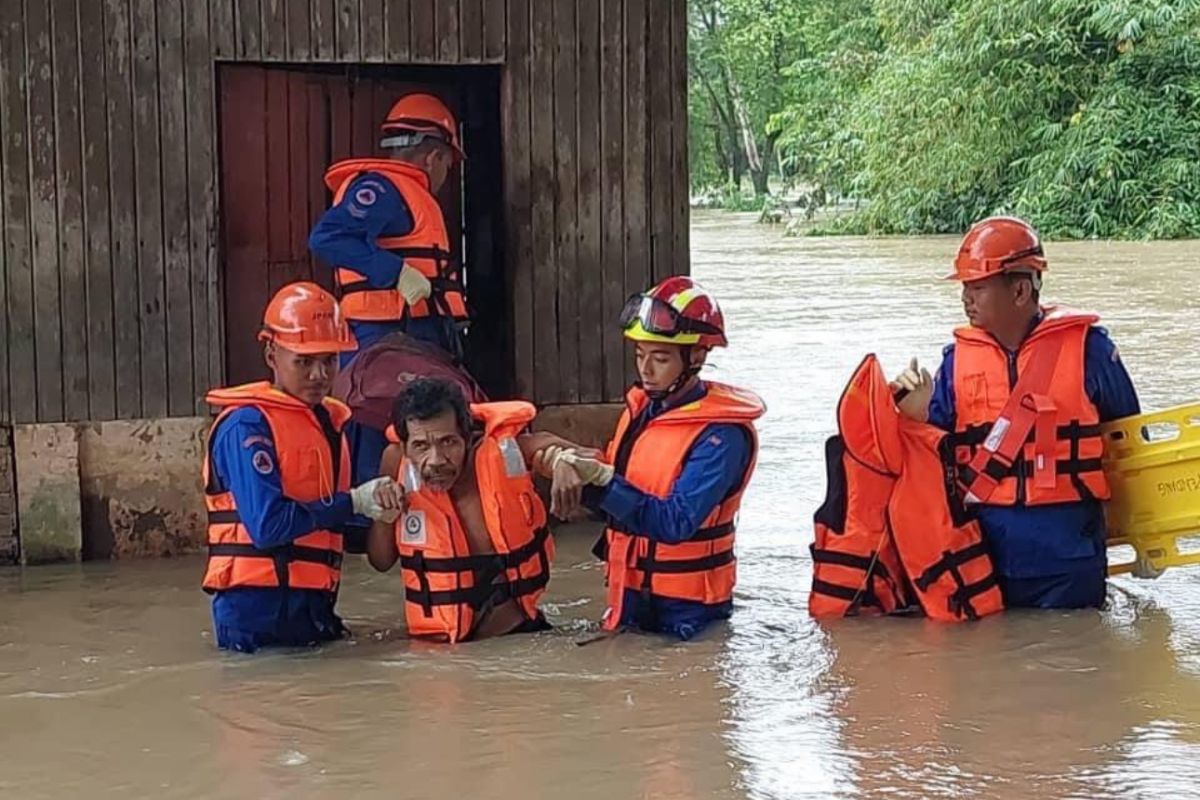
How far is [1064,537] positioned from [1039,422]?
43cm

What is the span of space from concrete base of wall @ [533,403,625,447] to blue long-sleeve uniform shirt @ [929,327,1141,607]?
2423 mm

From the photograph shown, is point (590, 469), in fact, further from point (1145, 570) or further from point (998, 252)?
point (1145, 570)

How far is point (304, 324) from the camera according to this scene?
19.3ft

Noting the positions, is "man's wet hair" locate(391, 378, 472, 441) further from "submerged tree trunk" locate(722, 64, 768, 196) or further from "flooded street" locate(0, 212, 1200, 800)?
"submerged tree trunk" locate(722, 64, 768, 196)

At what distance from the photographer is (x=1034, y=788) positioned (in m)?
4.54

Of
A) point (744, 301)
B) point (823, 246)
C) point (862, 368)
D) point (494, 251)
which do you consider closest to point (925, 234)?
point (823, 246)

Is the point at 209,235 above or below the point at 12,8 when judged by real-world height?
below

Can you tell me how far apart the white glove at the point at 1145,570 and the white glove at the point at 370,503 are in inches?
103

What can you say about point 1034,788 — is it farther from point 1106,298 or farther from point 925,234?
point 925,234

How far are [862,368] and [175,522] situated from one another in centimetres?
321

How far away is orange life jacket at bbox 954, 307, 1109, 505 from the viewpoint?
625cm

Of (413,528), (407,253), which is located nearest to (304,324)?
(413,528)

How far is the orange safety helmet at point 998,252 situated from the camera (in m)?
6.30

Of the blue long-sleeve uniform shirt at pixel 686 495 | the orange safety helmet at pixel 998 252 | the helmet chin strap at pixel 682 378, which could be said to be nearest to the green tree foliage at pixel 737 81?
the orange safety helmet at pixel 998 252
